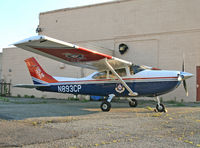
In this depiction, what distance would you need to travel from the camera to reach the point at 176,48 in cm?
1712

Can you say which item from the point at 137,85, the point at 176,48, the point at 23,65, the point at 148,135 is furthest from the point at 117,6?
the point at 148,135

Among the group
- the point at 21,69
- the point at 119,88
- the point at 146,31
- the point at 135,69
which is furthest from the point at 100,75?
the point at 21,69

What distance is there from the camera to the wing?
699 centimetres

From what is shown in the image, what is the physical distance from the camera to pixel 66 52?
8102 millimetres

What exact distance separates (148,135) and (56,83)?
310 inches

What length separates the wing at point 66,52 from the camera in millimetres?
6989

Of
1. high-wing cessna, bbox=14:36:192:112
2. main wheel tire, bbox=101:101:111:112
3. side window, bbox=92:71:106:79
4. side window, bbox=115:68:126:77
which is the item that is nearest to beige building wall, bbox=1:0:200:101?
side window, bbox=92:71:106:79

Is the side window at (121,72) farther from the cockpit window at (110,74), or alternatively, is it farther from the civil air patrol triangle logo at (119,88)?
the civil air patrol triangle logo at (119,88)

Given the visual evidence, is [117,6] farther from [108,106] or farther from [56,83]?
[108,106]

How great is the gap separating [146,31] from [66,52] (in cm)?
1194

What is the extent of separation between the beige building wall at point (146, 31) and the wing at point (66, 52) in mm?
8003

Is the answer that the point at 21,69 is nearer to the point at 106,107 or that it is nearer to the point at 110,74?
the point at 110,74

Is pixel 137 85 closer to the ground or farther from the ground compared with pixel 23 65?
closer to the ground

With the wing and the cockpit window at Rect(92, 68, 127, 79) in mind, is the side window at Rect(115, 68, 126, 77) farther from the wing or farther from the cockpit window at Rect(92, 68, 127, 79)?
the wing
